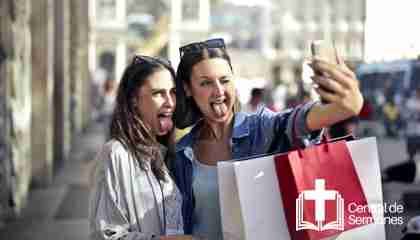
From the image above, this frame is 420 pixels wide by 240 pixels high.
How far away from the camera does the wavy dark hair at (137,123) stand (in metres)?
3.09

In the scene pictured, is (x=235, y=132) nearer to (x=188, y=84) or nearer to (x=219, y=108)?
(x=219, y=108)

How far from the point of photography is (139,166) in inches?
120

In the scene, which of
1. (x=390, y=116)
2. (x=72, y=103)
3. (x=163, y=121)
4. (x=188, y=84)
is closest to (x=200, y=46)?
(x=188, y=84)

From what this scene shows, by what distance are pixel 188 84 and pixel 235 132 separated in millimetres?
233

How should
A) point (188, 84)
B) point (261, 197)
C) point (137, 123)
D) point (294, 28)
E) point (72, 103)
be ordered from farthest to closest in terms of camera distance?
point (294, 28) → point (72, 103) → point (188, 84) → point (137, 123) → point (261, 197)

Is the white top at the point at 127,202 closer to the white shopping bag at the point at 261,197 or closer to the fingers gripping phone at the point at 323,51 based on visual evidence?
the white shopping bag at the point at 261,197

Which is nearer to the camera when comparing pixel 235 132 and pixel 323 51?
pixel 323 51

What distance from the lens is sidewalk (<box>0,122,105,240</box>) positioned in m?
11.0

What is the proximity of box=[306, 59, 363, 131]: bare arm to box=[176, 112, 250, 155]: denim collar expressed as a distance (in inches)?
16.0

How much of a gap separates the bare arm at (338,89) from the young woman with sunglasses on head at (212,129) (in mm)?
214

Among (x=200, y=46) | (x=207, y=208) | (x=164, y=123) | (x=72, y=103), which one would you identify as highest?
(x=200, y=46)
